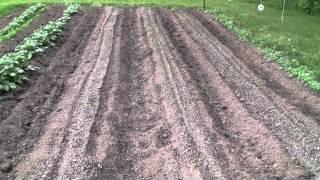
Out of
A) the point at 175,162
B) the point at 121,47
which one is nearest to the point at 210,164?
the point at 175,162

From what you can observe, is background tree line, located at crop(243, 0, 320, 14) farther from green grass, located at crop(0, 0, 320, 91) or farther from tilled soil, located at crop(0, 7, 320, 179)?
tilled soil, located at crop(0, 7, 320, 179)

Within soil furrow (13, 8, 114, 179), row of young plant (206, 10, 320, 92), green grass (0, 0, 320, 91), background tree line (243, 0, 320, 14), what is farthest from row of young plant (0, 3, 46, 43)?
background tree line (243, 0, 320, 14)

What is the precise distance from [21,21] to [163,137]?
38.9ft

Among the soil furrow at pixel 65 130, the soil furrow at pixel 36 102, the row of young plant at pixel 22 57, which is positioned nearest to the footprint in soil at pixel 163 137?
the soil furrow at pixel 65 130

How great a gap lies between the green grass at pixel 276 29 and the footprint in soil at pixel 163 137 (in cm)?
430

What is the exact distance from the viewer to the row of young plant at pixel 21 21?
15672 millimetres

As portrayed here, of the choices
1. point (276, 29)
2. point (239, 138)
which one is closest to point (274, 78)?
point (239, 138)

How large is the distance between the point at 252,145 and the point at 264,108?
66.3 inches

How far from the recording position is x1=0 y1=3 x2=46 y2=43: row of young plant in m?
15.7

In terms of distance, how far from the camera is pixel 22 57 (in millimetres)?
11438

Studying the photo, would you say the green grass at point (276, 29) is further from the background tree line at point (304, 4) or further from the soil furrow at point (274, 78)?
the soil furrow at point (274, 78)

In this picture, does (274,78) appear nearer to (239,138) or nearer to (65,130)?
(239,138)

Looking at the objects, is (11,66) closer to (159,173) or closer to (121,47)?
(121,47)

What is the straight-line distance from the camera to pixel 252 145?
25.3ft
